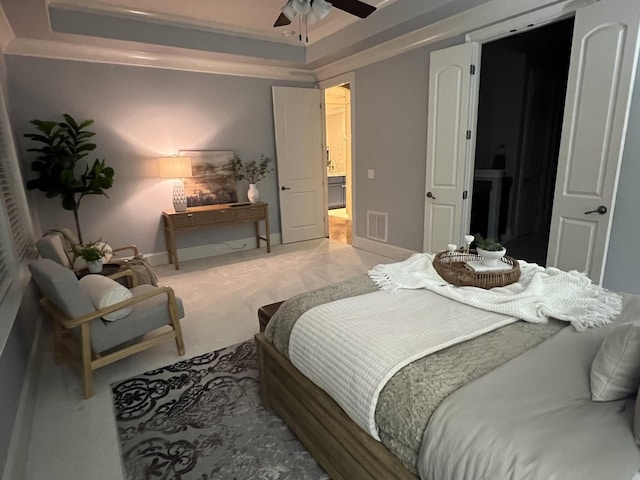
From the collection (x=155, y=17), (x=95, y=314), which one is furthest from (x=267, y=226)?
(x=95, y=314)

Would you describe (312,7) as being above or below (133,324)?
above

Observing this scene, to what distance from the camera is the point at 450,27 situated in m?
3.55

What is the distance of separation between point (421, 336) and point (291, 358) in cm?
61

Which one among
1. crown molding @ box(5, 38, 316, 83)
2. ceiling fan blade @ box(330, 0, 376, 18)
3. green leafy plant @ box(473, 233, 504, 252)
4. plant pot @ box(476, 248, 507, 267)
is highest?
crown molding @ box(5, 38, 316, 83)

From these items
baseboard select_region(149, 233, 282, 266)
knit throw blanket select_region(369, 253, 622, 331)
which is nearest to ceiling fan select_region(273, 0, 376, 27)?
knit throw blanket select_region(369, 253, 622, 331)

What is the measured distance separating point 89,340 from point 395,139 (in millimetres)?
3802

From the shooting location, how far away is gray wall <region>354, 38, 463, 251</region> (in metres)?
4.09

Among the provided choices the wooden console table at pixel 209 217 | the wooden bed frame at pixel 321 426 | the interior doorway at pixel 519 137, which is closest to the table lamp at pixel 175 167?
the wooden console table at pixel 209 217

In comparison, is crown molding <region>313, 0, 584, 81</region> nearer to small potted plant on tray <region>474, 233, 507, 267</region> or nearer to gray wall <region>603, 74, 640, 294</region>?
gray wall <region>603, 74, 640, 294</region>

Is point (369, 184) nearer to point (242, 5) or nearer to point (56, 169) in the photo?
→ point (242, 5)

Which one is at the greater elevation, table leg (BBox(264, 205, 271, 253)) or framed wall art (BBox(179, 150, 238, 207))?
framed wall art (BBox(179, 150, 238, 207))

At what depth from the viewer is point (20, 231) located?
2.96 metres

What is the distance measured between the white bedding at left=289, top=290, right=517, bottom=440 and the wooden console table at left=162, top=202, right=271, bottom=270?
129 inches

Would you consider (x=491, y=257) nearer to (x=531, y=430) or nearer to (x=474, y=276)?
(x=474, y=276)
